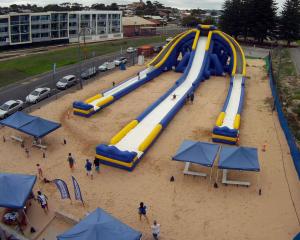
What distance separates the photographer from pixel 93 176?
2103cm

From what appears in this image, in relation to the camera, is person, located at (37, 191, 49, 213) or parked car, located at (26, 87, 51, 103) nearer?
person, located at (37, 191, 49, 213)

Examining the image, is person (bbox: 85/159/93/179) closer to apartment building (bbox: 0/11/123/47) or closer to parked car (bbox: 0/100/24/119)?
parked car (bbox: 0/100/24/119)

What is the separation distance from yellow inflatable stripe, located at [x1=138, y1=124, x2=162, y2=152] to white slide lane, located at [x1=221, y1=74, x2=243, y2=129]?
6130mm

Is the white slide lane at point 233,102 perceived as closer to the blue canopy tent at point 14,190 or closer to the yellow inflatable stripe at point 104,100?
the yellow inflatable stripe at point 104,100

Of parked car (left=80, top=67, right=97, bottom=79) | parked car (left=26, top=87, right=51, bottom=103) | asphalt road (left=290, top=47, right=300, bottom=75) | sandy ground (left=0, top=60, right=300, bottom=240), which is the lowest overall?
sandy ground (left=0, top=60, right=300, bottom=240)

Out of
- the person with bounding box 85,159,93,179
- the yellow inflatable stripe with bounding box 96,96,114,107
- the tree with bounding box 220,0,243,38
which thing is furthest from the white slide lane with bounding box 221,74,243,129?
the tree with bounding box 220,0,243,38

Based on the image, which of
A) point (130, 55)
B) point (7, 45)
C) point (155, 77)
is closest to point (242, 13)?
point (130, 55)

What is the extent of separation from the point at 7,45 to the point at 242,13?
181 feet

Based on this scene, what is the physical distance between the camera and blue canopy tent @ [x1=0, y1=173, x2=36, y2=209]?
52.5ft

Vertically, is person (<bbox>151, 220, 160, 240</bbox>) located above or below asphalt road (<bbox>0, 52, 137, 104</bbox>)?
below

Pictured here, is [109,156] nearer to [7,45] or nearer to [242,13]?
[7,45]

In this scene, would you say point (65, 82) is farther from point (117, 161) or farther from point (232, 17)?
point (232, 17)

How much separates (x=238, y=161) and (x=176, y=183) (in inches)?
166

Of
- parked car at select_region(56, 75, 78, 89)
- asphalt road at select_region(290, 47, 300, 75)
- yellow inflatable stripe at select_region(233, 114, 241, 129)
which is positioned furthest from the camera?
asphalt road at select_region(290, 47, 300, 75)
